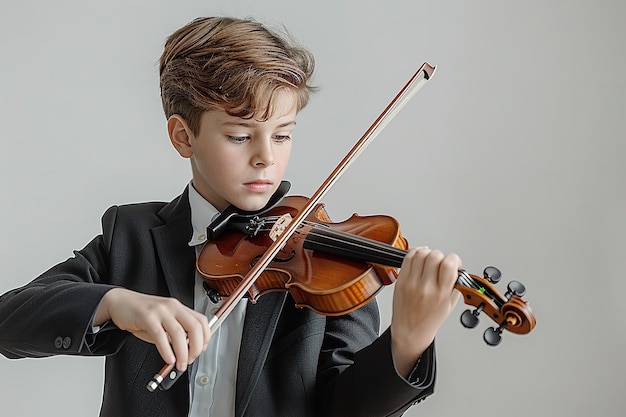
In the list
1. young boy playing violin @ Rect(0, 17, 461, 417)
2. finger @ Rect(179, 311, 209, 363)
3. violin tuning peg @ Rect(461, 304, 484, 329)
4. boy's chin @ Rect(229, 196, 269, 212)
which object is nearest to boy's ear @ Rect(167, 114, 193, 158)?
young boy playing violin @ Rect(0, 17, 461, 417)

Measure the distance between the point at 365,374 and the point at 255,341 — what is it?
143 mm

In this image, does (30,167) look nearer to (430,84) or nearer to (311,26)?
(311,26)

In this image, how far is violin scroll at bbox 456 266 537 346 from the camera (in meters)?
0.87

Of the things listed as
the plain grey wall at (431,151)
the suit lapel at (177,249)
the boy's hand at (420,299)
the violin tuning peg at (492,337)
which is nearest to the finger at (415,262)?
the boy's hand at (420,299)

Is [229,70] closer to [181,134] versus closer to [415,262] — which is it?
[181,134]

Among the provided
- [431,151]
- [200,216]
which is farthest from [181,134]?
[431,151]

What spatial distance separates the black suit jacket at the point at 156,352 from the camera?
3.30 ft

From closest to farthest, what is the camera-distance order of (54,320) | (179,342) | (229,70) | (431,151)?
(179,342)
(54,320)
(229,70)
(431,151)

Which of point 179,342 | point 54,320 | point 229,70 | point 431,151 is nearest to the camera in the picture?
point 179,342

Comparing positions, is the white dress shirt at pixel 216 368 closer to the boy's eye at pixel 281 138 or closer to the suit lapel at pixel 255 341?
the suit lapel at pixel 255 341

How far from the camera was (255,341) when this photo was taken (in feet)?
3.60

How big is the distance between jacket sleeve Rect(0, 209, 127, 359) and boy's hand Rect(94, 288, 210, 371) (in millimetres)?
81

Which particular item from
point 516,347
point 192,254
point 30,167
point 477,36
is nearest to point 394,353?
point 192,254

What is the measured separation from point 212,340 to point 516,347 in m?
0.74
